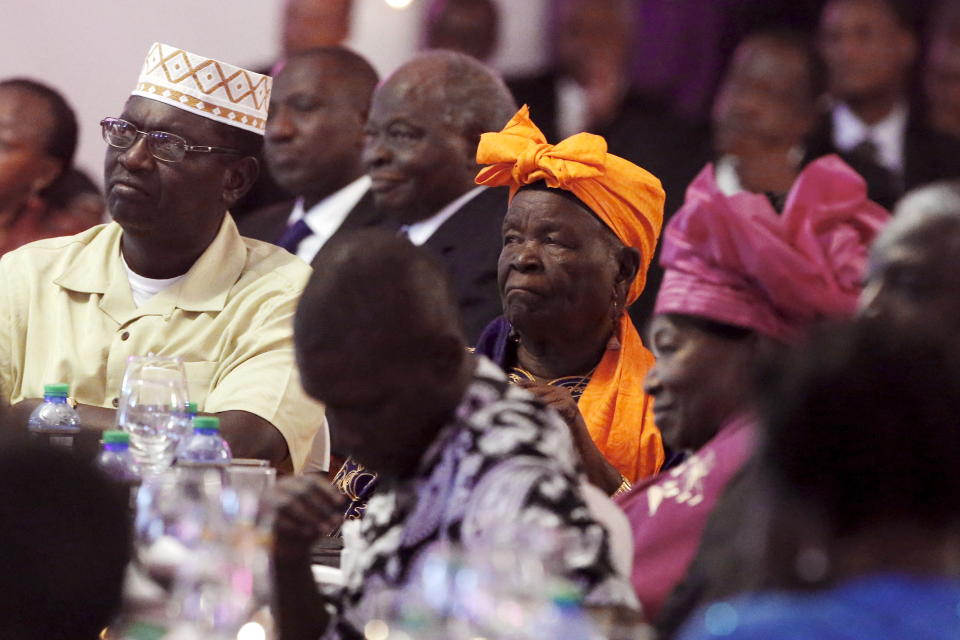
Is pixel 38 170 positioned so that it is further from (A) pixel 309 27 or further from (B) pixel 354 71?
(B) pixel 354 71

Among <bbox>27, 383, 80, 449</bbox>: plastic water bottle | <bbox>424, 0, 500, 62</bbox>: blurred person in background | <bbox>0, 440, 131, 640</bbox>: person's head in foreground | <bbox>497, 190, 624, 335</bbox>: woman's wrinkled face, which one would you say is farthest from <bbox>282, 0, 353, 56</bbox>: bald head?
<bbox>0, 440, 131, 640</bbox>: person's head in foreground

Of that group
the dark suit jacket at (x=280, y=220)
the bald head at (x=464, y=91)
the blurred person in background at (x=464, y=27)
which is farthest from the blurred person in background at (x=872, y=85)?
the dark suit jacket at (x=280, y=220)

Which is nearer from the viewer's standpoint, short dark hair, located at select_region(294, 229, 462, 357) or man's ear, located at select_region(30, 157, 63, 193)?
short dark hair, located at select_region(294, 229, 462, 357)

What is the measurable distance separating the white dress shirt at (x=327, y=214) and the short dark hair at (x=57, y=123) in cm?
127

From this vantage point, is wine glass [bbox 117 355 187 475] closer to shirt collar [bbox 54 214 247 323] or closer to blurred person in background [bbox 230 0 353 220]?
shirt collar [bbox 54 214 247 323]

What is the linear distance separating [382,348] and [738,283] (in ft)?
3.06

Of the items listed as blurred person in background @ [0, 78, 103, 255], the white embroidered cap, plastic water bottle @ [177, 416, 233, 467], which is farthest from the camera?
blurred person in background @ [0, 78, 103, 255]

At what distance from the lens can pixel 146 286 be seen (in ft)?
14.5

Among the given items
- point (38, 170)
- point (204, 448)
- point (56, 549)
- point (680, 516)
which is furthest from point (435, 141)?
point (56, 549)

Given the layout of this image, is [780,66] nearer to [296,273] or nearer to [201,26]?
[296,273]

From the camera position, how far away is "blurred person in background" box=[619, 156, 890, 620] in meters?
2.87

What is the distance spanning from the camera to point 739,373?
2.99 meters

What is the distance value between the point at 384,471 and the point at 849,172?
49.3 inches

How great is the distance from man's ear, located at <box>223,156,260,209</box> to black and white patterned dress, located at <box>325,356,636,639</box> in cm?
234
